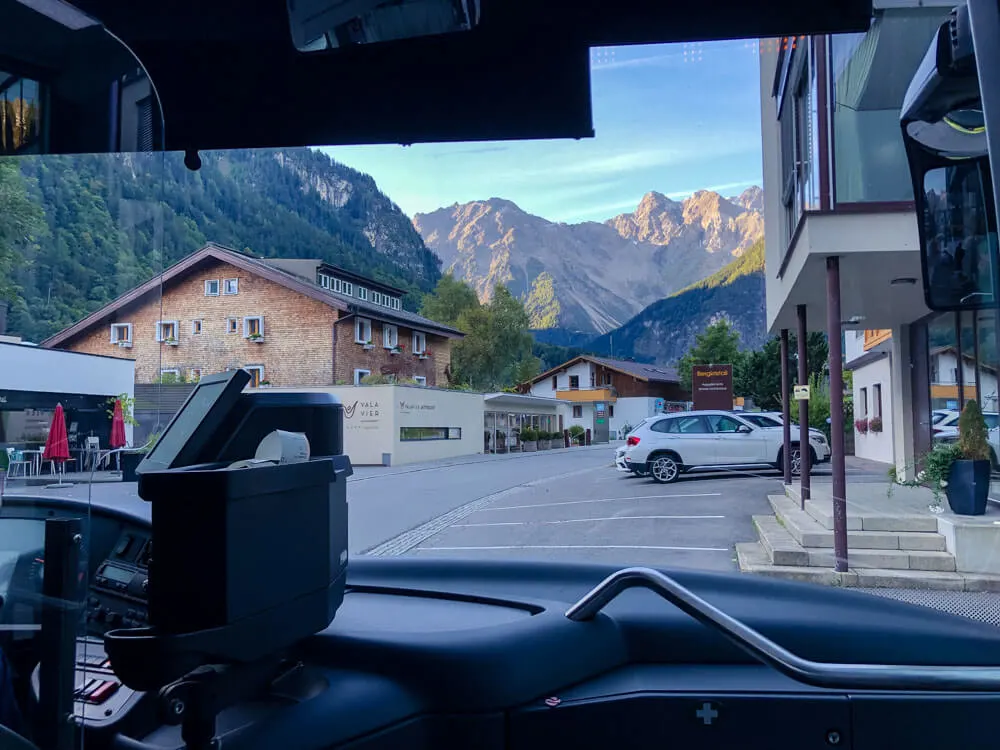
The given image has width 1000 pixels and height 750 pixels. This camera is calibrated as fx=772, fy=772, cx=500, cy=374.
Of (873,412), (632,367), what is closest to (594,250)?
(632,367)

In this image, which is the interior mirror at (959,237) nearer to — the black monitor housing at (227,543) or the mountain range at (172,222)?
the black monitor housing at (227,543)

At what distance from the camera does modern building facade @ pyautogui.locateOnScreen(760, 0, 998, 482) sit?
4.18 ft

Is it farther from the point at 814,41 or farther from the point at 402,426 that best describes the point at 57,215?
the point at 814,41

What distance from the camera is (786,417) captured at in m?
2.32

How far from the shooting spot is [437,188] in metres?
1.88

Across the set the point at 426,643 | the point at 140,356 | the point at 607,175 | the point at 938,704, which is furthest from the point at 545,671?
the point at 607,175

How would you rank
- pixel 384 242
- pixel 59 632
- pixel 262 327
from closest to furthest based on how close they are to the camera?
pixel 59 632 → pixel 262 327 → pixel 384 242

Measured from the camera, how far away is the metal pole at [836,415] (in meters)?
2.02

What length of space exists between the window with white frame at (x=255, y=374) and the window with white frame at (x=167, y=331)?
235 millimetres

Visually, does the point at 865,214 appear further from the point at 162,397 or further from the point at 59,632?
the point at 59,632

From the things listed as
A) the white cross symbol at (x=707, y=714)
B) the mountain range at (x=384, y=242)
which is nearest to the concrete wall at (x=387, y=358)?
the mountain range at (x=384, y=242)

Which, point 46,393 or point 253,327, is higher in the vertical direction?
point 253,327

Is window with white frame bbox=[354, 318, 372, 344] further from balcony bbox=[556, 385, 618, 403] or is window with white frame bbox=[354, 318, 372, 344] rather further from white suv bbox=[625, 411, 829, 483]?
balcony bbox=[556, 385, 618, 403]

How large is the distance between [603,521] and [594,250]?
2.90ft
